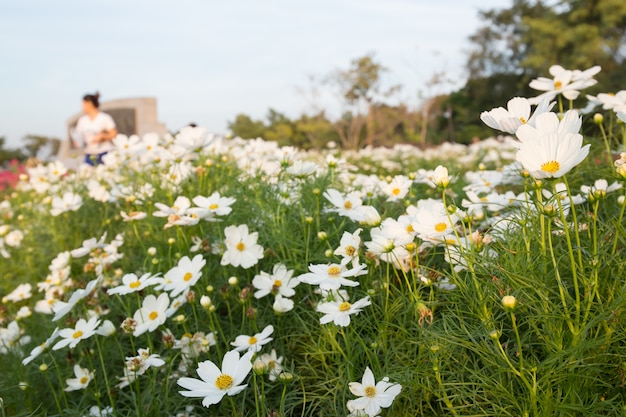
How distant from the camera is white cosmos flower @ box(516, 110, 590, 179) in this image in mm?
965

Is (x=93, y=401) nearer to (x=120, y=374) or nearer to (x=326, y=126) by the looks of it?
(x=120, y=374)

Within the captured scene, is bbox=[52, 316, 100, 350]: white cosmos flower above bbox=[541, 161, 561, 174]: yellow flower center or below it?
below

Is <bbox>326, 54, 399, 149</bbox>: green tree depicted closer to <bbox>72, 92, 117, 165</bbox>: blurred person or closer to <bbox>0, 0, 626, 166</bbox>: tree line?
<bbox>0, 0, 626, 166</bbox>: tree line

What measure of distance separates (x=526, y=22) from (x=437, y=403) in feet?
73.4

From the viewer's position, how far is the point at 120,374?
6.31ft

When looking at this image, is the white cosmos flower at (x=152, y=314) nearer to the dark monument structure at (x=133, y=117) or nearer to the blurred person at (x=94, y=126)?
the blurred person at (x=94, y=126)

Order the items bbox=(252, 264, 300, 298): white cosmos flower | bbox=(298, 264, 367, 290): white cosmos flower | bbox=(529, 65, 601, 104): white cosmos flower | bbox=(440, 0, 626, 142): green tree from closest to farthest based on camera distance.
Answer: bbox=(298, 264, 367, 290): white cosmos flower, bbox=(252, 264, 300, 298): white cosmos flower, bbox=(529, 65, 601, 104): white cosmos flower, bbox=(440, 0, 626, 142): green tree

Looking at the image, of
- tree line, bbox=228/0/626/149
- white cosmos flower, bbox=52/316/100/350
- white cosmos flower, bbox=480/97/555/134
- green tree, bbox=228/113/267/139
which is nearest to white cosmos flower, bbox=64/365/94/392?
white cosmos flower, bbox=52/316/100/350

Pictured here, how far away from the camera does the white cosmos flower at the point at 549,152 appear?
96 cm

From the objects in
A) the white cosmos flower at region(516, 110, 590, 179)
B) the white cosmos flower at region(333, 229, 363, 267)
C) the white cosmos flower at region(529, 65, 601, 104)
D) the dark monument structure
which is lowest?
the dark monument structure

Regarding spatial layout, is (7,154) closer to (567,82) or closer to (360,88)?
(360,88)

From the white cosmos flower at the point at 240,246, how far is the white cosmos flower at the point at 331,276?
435 mm

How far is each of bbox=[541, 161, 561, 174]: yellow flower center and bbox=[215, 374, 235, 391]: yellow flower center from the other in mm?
797

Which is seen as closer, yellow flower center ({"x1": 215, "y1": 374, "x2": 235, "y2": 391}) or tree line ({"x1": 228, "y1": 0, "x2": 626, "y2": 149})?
yellow flower center ({"x1": 215, "y1": 374, "x2": 235, "y2": 391})
